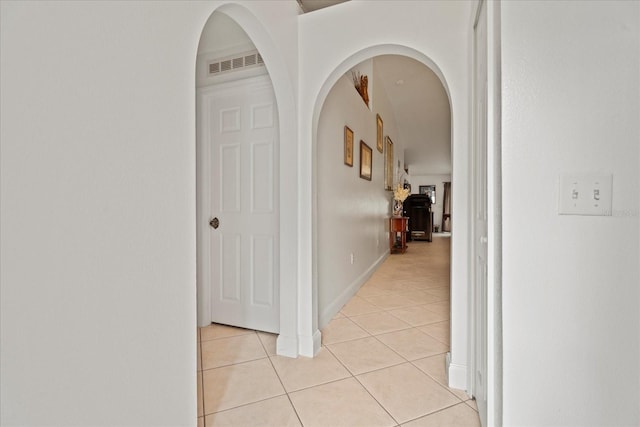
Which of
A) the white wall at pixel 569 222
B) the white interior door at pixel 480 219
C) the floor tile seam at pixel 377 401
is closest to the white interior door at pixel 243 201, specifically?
the floor tile seam at pixel 377 401

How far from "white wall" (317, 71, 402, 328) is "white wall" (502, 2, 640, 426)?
1.73m

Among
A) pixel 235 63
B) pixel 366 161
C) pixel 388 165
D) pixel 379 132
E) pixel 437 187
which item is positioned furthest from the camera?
→ pixel 437 187

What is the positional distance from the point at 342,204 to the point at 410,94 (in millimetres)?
3695

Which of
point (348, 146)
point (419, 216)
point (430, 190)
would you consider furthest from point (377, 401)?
point (430, 190)

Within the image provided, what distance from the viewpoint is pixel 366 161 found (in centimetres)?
412

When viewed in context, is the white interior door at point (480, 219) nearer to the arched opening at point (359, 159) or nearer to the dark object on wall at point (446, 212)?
the arched opening at point (359, 159)

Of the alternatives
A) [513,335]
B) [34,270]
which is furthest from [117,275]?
[513,335]

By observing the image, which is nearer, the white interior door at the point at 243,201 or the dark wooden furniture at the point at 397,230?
the white interior door at the point at 243,201

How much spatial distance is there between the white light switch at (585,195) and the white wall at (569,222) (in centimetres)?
2

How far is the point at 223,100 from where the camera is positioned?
265 cm

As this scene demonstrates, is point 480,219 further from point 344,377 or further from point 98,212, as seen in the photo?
point 98,212

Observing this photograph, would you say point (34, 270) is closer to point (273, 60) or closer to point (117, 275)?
point (117, 275)

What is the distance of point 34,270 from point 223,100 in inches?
85.7

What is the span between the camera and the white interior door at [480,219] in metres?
1.29
